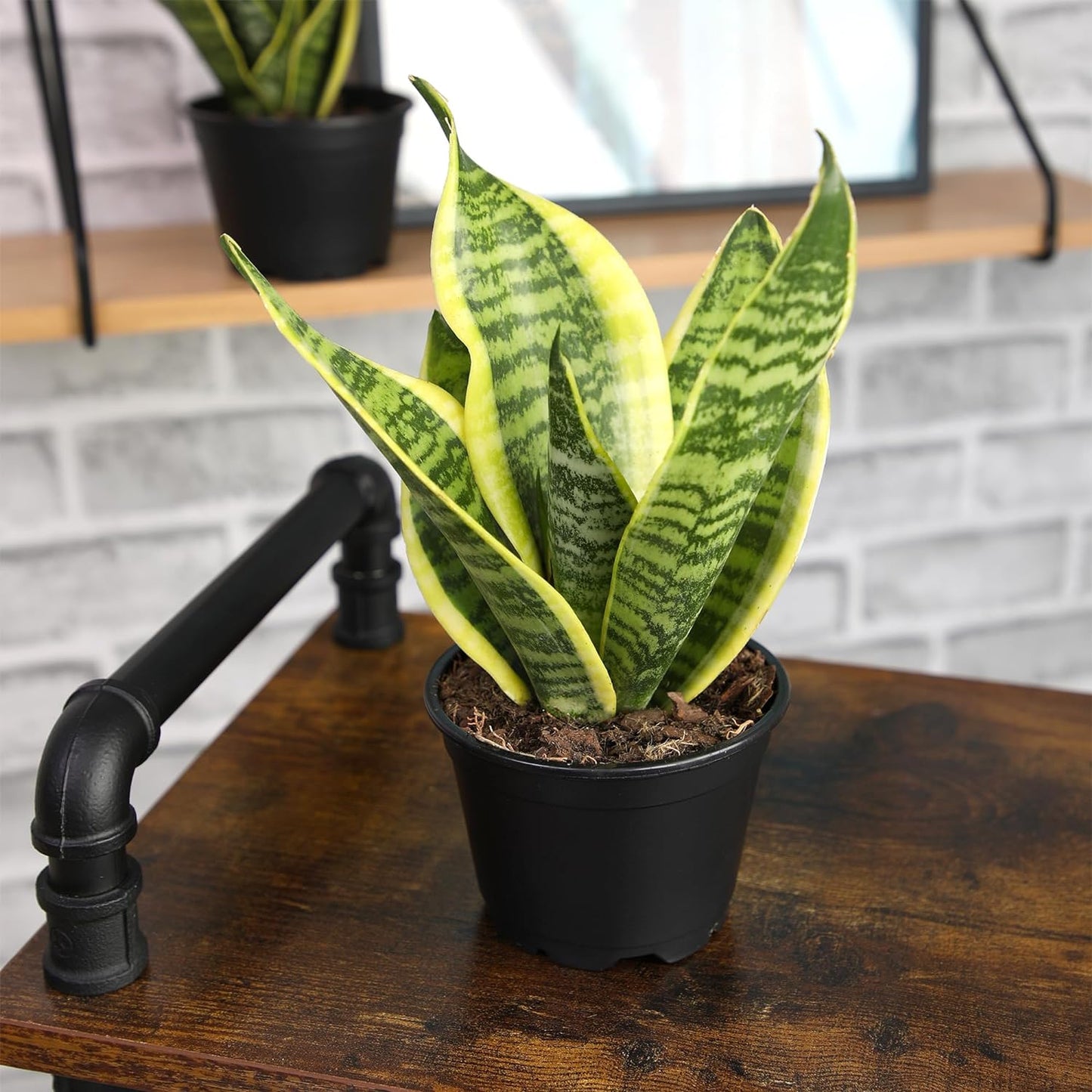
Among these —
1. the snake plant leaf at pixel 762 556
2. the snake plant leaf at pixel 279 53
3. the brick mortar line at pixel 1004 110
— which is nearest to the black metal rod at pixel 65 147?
the snake plant leaf at pixel 279 53

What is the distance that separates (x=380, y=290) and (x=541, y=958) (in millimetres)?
460

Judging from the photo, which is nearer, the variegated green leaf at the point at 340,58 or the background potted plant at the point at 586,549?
the background potted plant at the point at 586,549

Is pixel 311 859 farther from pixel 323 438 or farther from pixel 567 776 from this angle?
pixel 323 438

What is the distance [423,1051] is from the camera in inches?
17.9

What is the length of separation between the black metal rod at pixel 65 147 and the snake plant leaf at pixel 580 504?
407mm

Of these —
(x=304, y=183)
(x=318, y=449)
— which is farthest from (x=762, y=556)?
(x=318, y=449)

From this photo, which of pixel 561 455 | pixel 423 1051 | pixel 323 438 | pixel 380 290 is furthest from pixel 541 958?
pixel 323 438

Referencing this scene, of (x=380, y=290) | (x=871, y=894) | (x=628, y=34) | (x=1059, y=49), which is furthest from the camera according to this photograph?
(x=1059, y=49)

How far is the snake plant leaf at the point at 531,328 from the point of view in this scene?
0.47 metres

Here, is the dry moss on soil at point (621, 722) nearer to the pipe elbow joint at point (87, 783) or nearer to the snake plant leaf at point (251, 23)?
the pipe elbow joint at point (87, 783)

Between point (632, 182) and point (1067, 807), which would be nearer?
point (1067, 807)

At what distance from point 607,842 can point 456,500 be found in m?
0.13

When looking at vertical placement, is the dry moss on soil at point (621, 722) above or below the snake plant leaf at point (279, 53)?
below

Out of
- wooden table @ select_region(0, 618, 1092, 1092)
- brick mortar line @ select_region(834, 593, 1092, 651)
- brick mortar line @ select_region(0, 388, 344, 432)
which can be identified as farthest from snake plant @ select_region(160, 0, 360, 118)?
brick mortar line @ select_region(834, 593, 1092, 651)
